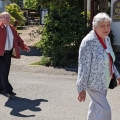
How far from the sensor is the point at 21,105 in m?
5.82

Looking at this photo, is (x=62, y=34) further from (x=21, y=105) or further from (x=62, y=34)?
(x=21, y=105)

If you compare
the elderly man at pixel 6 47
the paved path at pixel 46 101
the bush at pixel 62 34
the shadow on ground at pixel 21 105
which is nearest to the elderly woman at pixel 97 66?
the paved path at pixel 46 101

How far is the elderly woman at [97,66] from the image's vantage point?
3701 mm

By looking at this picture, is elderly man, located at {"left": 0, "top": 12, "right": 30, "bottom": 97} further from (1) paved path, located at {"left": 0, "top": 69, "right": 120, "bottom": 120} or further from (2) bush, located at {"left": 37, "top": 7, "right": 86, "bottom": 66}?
(2) bush, located at {"left": 37, "top": 7, "right": 86, "bottom": 66}

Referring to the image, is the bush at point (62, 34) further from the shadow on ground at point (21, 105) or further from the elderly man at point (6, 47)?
the shadow on ground at point (21, 105)

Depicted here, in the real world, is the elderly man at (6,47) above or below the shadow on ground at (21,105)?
above

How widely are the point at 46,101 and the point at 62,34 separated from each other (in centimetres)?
410

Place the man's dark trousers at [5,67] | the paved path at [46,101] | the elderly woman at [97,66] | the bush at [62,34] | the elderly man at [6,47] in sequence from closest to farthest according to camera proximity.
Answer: the elderly woman at [97,66], the paved path at [46,101], the elderly man at [6,47], the man's dark trousers at [5,67], the bush at [62,34]

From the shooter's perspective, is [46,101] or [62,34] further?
[62,34]

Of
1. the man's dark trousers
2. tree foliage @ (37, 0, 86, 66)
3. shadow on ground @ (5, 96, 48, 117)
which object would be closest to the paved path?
shadow on ground @ (5, 96, 48, 117)

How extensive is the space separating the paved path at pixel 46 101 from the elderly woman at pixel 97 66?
1.35 meters

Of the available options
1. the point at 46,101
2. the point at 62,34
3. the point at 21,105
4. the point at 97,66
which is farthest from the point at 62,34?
the point at 97,66

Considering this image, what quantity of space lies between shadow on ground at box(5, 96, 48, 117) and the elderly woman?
5.86 feet

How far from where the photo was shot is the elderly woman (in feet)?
12.1
